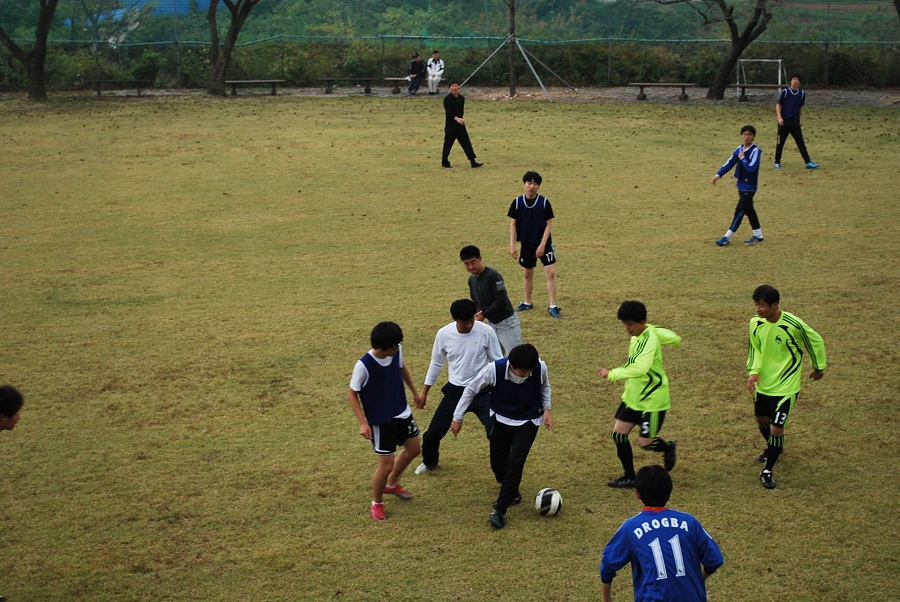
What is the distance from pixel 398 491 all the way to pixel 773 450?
3.08 metres

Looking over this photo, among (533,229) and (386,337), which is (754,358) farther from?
(533,229)

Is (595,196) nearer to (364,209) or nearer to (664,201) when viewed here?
(664,201)

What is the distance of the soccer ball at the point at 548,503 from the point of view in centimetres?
704

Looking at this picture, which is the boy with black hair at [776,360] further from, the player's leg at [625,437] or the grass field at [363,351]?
the player's leg at [625,437]

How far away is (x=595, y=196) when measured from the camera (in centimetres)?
1845

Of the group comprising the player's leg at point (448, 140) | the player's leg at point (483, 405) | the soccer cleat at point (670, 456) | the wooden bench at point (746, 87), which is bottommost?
the soccer cleat at point (670, 456)

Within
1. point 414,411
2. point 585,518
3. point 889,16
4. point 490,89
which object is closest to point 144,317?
point 414,411

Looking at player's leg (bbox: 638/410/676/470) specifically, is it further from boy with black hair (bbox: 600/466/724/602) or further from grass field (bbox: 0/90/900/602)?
boy with black hair (bbox: 600/466/724/602)

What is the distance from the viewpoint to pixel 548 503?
23.1 ft

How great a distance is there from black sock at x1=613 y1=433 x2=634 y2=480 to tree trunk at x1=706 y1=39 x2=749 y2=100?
26.2 m

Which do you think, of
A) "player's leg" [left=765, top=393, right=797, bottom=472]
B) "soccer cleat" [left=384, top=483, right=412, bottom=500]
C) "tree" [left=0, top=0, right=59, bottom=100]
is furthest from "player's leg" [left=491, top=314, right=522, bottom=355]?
"tree" [left=0, top=0, right=59, bottom=100]

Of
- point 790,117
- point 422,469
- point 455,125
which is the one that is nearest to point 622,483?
point 422,469

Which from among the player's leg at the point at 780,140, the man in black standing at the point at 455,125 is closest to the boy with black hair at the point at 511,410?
the man in black standing at the point at 455,125

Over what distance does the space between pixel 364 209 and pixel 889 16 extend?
34.5m
